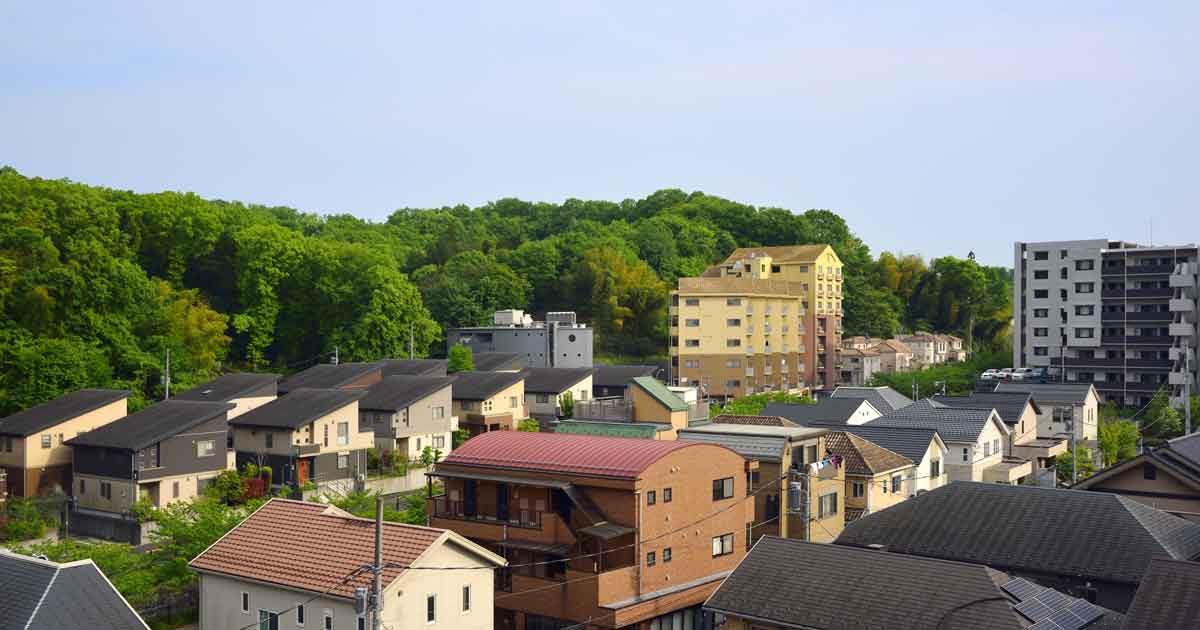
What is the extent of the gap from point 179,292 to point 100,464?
2163cm

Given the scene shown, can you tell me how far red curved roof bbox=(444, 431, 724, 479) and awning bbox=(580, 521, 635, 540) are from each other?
1.04 meters

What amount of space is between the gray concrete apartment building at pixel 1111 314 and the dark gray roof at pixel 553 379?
26105 millimetres

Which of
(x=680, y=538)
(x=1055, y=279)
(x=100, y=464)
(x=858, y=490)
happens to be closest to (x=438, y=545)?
(x=680, y=538)

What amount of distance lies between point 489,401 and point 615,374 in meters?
10.8

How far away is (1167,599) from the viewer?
45.5 feet

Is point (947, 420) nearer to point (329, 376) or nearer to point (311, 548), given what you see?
point (311, 548)

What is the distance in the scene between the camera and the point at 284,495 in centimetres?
2994

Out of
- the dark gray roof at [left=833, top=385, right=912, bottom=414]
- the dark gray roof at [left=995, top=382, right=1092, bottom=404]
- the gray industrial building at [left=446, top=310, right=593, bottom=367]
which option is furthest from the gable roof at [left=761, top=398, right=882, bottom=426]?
the gray industrial building at [left=446, top=310, right=593, bottom=367]

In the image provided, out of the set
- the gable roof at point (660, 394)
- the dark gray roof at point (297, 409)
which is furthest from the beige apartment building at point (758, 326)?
the dark gray roof at point (297, 409)

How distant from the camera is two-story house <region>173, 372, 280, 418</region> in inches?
1510

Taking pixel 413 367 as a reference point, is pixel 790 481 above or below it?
below

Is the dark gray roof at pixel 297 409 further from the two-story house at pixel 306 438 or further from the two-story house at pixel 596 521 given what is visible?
the two-story house at pixel 596 521

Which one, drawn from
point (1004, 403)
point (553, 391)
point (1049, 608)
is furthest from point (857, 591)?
point (553, 391)

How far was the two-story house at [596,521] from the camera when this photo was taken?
66.5 ft
